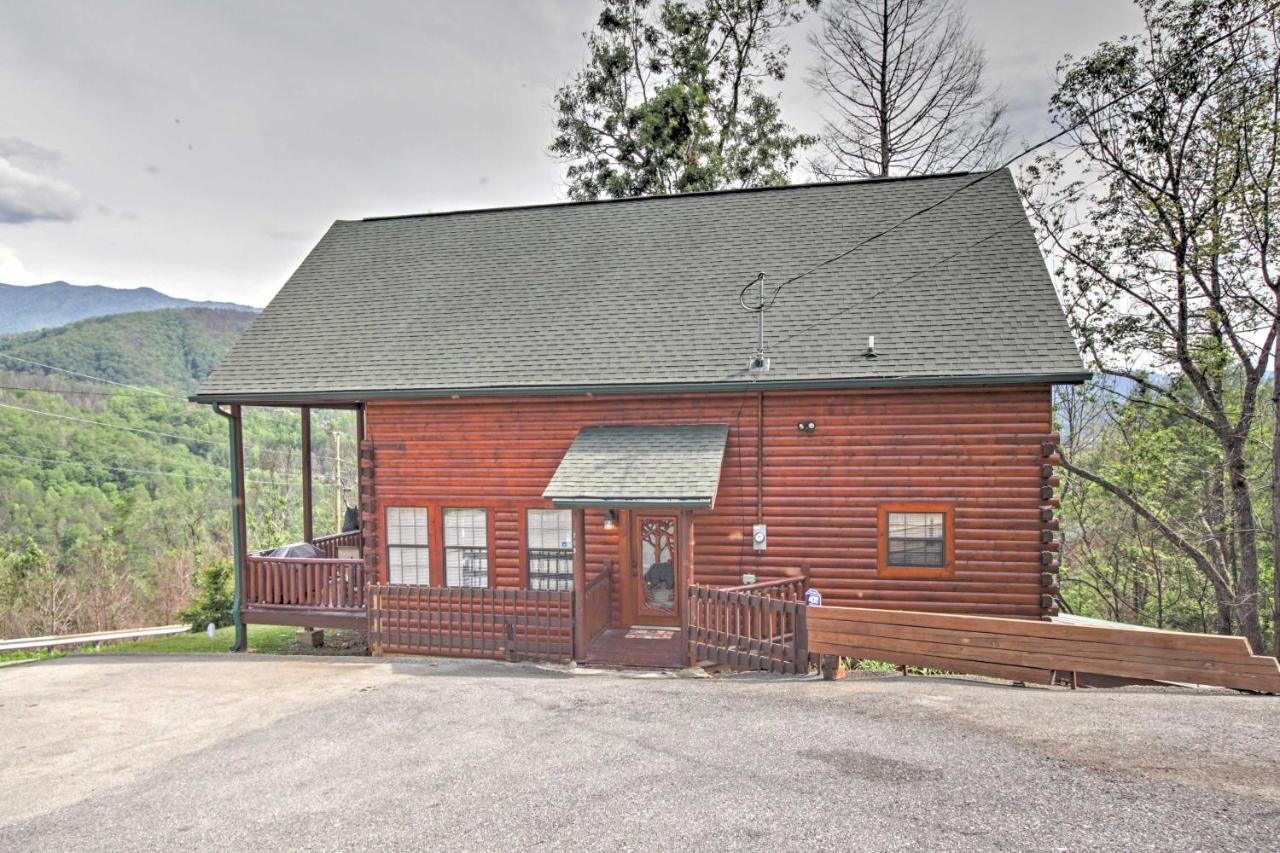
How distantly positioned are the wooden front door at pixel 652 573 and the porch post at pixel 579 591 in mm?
1306

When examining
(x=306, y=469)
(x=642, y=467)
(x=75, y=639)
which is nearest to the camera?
(x=642, y=467)

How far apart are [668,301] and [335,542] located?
8152mm

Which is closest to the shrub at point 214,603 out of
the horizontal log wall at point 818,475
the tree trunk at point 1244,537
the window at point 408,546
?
the window at point 408,546

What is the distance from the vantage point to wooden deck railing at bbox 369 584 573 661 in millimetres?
10125

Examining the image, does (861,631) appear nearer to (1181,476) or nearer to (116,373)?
(1181,476)

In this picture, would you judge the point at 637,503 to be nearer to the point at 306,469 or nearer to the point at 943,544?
the point at 943,544

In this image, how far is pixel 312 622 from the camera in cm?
1160

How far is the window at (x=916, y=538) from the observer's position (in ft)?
32.4

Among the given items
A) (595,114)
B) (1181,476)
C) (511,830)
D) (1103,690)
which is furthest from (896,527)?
(595,114)

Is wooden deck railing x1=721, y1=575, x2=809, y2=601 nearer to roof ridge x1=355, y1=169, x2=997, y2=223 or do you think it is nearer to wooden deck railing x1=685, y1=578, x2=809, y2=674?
wooden deck railing x1=685, y1=578, x2=809, y2=674

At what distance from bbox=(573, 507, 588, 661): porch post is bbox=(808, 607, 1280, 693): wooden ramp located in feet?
10.2

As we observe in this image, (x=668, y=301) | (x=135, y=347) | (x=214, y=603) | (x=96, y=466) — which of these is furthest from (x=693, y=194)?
(x=135, y=347)

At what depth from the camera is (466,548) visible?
11.6m

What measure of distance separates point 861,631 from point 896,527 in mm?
2142
